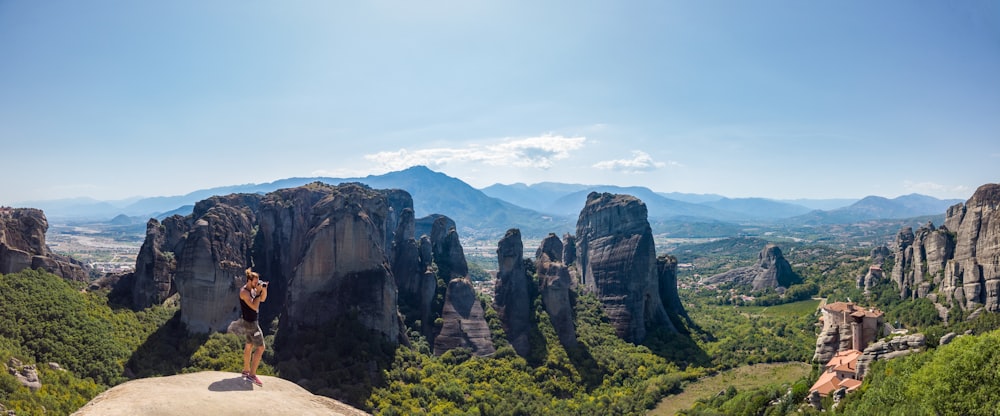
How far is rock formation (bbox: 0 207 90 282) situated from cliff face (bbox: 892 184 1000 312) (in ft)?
312

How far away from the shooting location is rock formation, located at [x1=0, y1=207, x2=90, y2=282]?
4262cm

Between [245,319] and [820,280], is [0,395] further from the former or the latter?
[820,280]

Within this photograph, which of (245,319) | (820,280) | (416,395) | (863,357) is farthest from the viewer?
(820,280)

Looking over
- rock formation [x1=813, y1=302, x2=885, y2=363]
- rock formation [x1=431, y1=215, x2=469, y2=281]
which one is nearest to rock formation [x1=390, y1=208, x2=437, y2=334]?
rock formation [x1=431, y1=215, x2=469, y2=281]

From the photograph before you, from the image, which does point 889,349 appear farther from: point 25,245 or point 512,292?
point 25,245

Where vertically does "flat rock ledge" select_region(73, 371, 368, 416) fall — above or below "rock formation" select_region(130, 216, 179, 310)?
above

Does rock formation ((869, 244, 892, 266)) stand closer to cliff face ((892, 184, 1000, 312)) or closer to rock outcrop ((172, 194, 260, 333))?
cliff face ((892, 184, 1000, 312))

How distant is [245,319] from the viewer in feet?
46.2

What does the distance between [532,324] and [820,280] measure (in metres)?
88.0

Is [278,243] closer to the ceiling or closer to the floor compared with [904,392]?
closer to the ceiling

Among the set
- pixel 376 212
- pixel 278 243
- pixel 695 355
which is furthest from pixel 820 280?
pixel 278 243

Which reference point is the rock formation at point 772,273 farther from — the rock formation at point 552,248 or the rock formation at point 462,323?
the rock formation at point 462,323

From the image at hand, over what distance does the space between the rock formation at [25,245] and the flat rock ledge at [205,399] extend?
43675mm

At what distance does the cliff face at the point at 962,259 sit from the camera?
5938 cm
